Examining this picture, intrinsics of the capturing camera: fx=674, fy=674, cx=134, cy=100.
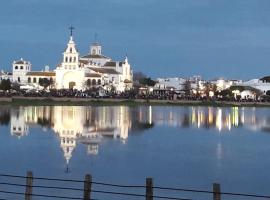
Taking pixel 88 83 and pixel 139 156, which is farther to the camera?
pixel 88 83

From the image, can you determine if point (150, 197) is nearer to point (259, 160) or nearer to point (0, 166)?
point (0, 166)

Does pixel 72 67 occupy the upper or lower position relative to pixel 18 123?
upper

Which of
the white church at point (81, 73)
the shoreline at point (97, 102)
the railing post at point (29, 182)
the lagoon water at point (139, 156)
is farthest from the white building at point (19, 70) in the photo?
the railing post at point (29, 182)

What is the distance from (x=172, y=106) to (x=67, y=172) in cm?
7587

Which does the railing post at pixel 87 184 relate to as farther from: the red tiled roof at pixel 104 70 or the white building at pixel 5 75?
the white building at pixel 5 75

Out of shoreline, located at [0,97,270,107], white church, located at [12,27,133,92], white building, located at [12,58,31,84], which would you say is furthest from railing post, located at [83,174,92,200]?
white building, located at [12,58,31,84]

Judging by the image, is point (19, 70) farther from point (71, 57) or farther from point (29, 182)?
point (29, 182)

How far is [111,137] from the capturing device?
1388 inches

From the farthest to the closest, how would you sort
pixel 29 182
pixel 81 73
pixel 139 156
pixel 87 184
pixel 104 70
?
1. pixel 104 70
2. pixel 81 73
3. pixel 139 156
4. pixel 29 182
5. pixel 87 184

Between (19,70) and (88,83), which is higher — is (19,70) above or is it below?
above

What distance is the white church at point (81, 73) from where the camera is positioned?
132m

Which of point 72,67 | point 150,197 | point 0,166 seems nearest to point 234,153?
point 0,166

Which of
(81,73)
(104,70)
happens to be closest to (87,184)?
(81,73)

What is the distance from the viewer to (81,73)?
133 meters
